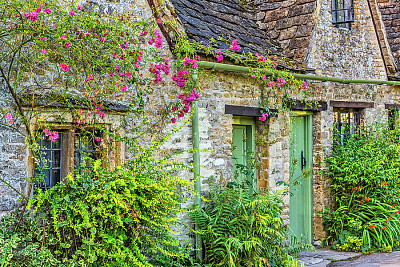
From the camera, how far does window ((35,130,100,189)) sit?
6104 millimetres

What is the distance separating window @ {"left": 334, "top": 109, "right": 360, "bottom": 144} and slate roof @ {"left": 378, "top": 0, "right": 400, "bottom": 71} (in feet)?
8.59

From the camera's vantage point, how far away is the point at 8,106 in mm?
5684

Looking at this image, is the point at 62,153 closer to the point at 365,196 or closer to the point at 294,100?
the point at 294,100

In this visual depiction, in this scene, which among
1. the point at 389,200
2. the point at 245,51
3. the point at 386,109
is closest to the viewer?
the point at 245,51

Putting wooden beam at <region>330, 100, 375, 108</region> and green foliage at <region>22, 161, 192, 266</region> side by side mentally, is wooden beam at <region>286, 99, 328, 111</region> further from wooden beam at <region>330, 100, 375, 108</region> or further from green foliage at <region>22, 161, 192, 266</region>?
green foliage at <region>22, 161, 192, 266</region>

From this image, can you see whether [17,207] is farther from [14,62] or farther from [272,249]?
[272,249]

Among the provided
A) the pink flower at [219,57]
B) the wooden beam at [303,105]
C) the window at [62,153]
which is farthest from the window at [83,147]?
the wooden beam at [303,105]

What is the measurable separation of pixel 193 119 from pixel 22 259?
123 inches

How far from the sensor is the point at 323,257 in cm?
897

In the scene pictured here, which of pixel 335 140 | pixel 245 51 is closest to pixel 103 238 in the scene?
pixel 245 51

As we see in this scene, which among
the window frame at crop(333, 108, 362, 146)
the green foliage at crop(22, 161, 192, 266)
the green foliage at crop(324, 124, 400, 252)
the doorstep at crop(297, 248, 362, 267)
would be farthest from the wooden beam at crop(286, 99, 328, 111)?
the green foliage at crop(22, 161, 192, 266)

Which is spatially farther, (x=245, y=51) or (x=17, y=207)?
(x=245, y=51)

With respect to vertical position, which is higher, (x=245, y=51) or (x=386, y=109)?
(x=245, y=51)

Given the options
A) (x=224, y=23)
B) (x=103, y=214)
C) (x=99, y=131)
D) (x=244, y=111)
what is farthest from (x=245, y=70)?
(x=103, y=214)
